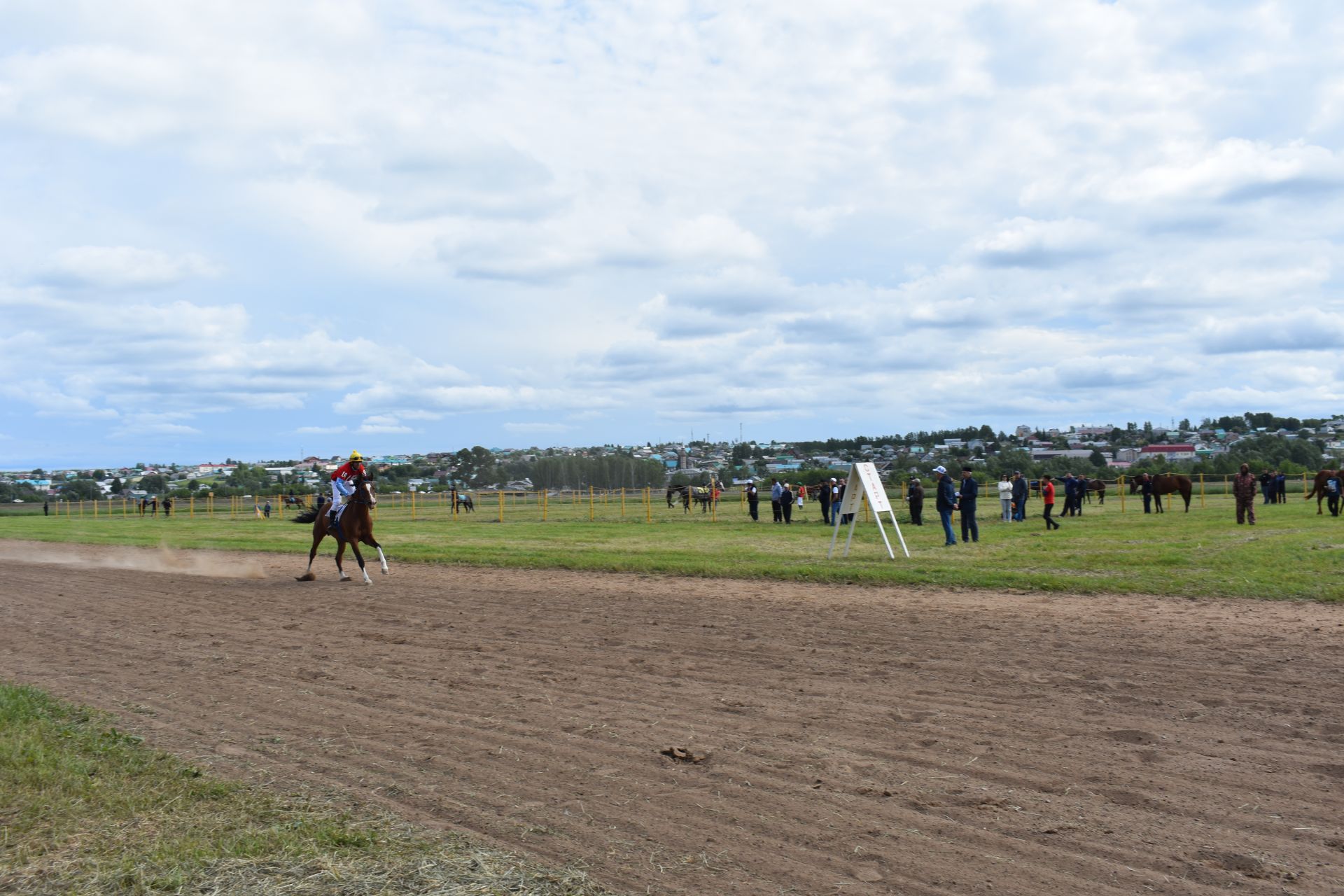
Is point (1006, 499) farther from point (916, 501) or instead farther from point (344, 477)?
point (344, 477)

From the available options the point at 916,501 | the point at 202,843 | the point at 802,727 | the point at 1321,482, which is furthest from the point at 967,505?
the point at 202,843

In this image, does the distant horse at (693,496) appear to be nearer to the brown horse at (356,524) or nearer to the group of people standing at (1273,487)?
the group of people standing at (1273,487)

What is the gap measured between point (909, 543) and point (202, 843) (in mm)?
21106

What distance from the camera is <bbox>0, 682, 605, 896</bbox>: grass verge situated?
4758 mm

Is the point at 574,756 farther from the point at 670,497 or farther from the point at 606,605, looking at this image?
the point at 670,497

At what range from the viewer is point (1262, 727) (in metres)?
7.24

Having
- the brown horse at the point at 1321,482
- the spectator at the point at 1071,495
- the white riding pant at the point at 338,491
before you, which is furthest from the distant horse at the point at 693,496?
the white riding pant at the point at 338,491

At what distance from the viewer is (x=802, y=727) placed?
Answer: 7.54 metres

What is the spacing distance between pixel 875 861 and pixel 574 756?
98.6 inches

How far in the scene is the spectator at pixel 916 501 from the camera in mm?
29766

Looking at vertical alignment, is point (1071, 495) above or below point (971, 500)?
below

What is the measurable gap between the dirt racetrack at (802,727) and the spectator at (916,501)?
15.4 metres

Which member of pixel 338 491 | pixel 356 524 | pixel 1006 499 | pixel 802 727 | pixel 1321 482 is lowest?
pixel 802 727

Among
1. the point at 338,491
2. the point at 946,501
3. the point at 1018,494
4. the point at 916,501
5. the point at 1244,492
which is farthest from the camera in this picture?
the point at 1018,494
